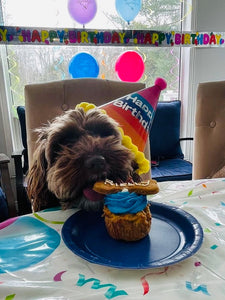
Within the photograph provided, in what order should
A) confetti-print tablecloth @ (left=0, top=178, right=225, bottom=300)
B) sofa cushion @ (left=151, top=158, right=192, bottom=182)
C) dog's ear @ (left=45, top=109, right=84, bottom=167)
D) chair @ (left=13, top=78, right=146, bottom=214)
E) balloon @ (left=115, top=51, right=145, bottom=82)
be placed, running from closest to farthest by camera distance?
confetti-print tablecloth @ (left=0, top=178, right=225, bottom=300), dog's ear @ (left=45, top=109, right=84, bottom=167), chair @ (left=13, top=78, right=146, bottom=214), sofa cushion @ (left=151, top=158, right=192, bottom=182), balloon @ (left=115, top=51, right=145, bottom=82)

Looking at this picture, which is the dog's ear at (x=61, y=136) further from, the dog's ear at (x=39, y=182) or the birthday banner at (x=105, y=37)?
the birthday banner at (x=105, y=37)

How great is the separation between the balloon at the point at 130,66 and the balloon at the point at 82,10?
0.42 m

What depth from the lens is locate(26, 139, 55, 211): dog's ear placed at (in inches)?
29.9

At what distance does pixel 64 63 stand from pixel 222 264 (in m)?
2.23

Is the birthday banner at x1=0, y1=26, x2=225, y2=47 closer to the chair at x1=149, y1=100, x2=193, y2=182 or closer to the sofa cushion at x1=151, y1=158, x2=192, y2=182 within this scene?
the chair at x1=149, y1=100, x2=193, y2=182

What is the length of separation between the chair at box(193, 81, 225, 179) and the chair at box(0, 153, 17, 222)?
110 cm

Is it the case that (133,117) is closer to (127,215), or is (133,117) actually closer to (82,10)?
(127,215)

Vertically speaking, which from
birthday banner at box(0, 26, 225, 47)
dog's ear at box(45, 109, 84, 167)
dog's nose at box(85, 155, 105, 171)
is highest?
birthday banner at box(0, 26, 225, 47)

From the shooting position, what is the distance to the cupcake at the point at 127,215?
1.84 feet

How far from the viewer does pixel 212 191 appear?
88cm

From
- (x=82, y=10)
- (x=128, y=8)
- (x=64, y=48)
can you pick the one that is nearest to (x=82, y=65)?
(x=64, y=48)

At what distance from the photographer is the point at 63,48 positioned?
2.37 meters

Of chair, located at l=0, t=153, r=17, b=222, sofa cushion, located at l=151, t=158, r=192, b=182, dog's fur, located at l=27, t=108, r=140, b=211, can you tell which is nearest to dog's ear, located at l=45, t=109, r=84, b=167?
dog's fur, located at l=27, t=108, r=140, b=211

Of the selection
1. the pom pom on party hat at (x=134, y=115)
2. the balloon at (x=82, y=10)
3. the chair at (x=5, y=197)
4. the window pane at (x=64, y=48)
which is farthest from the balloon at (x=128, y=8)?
the pom pom on party hat at (x=134, y=115)
